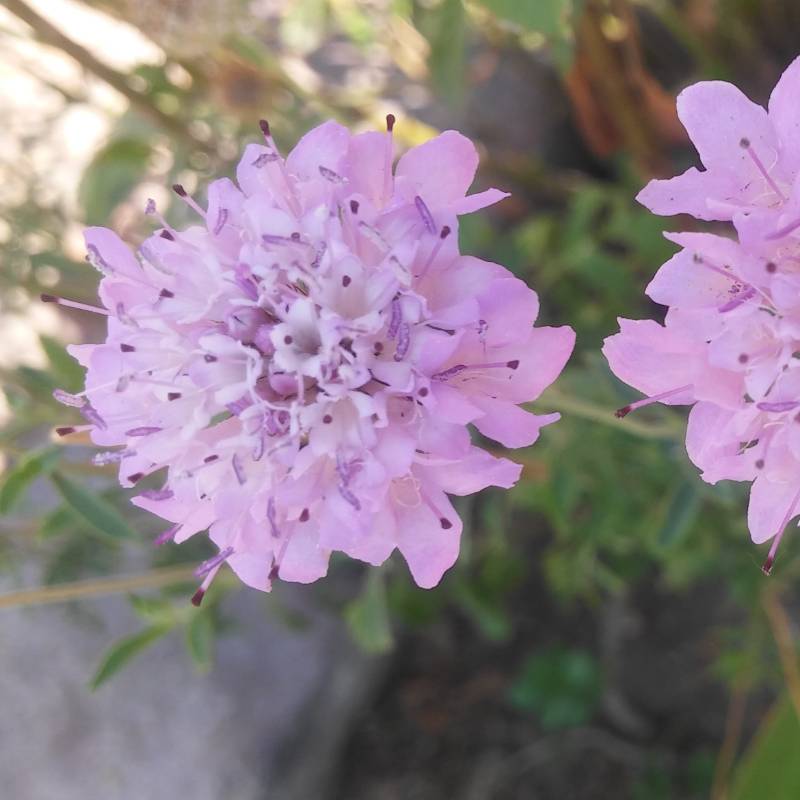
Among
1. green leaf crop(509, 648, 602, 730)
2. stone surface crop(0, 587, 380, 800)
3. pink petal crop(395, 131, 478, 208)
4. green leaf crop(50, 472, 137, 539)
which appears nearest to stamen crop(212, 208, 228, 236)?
pink petal crop(395, 131, 478, 208)

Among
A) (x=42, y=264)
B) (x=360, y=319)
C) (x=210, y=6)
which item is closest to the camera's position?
(x=360, y=319)

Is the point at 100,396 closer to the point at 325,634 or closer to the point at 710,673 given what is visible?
the point at 325,634

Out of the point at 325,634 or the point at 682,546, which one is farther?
the point at 325,634

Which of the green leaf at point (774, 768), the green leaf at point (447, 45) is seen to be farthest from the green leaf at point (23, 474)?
the green leaf at point (774, 768)

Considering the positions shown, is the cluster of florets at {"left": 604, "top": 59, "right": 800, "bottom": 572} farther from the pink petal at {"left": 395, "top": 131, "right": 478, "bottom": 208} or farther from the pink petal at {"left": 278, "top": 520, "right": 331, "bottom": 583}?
the pink petal at {"left": 278, "top": 520, "right": 331, "bottom": 583}

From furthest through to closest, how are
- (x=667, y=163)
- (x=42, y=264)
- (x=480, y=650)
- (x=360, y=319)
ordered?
(x=480, y=650) < (x=667, y=163) < (x=42, y=264) < (x=360, y=319)

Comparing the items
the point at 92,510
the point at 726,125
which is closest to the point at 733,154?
the point at 726,125

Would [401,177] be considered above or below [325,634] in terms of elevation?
above

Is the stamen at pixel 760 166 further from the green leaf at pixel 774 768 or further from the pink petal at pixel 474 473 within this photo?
the green leaf at pixel 774 768

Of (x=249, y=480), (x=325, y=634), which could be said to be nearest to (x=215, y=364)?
(x=249, y=480)
